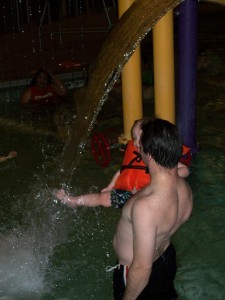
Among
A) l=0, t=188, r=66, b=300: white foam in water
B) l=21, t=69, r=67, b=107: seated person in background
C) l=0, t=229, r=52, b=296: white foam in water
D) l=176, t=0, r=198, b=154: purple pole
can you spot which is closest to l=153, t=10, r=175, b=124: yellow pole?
l=176, t=0, r=198, b=154: purple pole

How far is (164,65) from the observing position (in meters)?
5.61

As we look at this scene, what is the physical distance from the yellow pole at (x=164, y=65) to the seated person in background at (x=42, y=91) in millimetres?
3184

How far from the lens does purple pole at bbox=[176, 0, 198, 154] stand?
5.48m

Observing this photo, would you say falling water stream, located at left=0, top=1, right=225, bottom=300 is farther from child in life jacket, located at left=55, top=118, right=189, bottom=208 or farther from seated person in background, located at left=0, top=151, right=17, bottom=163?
child in life jacket, located at left=55, top=118, right=189, bottom=208

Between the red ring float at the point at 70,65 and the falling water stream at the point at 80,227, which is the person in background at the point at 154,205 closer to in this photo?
the falling water stream at the point at 80,227

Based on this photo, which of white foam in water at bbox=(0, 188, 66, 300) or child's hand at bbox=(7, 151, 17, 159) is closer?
white foam in water at bbox=(0, 188, 66, 300)

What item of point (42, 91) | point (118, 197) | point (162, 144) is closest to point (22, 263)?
point (118, 197)

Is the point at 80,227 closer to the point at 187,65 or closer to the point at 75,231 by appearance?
the point at 75,231

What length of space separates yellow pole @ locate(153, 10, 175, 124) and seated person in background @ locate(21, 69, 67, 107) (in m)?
3.18

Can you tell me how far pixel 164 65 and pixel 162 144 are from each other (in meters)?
3.51

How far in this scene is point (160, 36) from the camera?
18.1 feet

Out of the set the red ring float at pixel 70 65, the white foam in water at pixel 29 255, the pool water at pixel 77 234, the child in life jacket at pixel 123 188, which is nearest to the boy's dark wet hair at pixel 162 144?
the child in life jacket at pixel 123 188

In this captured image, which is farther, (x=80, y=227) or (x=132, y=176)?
(x=80, y=227)

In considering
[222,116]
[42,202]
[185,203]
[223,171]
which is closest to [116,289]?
[185,203]
